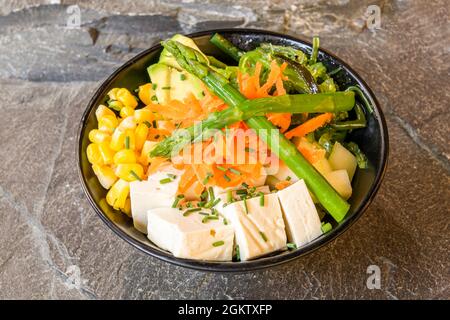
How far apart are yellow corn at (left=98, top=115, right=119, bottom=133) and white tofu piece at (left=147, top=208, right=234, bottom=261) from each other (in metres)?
0.37

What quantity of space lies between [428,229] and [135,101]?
1113 millimetres

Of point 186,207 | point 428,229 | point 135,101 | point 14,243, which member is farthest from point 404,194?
point 14,243

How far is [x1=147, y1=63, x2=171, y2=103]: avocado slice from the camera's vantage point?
1.94 metres

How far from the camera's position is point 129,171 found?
1.77m

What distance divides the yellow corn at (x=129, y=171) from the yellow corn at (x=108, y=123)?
16cm

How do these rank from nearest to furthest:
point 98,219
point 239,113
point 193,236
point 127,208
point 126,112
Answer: point 193,236 < point 239,113 < point 127,208 < point 126,112 < point 98,219

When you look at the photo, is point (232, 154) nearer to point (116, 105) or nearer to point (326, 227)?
point (326, 227)

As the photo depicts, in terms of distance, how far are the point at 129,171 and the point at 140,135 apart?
130mm

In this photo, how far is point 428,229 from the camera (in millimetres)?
1951

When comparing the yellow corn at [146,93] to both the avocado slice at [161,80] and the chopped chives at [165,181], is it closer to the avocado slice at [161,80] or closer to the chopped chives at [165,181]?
the avocado slice at [161,80]

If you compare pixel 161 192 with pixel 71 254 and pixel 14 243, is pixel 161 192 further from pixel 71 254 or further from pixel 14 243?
pixel 14 243

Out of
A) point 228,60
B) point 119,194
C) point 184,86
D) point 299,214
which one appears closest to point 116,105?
point 184,86

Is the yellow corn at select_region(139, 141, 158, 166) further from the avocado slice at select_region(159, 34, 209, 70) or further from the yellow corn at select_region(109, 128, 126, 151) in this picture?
the avocado slice at select_region(159, 34, 209, 70)

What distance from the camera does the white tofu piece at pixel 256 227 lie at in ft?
5.24
